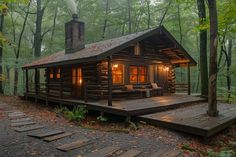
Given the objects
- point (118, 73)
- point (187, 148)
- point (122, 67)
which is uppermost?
point (122, 67)

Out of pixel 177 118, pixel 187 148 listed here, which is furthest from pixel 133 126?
pixel 187 148

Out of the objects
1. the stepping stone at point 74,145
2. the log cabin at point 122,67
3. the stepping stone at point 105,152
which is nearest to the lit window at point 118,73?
the log cabin at point 122,67

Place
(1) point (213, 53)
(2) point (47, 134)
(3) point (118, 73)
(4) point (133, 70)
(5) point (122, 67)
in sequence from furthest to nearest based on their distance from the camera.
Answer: (4) point (133, 70) → (5) point (122, 67) → (3) point (118, 73) → (1) point (213, 53) → (2) point (47, 134)

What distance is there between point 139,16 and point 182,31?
5743mm

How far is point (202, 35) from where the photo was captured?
1260cm

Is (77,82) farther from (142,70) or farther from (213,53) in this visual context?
(213,53)

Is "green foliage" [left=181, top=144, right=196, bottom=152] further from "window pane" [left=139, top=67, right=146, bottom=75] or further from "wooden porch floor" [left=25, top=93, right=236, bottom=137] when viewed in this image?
"window pane" [left=139, top=67, right=146, bottom=75]

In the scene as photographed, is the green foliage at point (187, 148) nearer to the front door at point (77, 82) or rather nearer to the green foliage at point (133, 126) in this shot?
the green foliage at point (133, 126)

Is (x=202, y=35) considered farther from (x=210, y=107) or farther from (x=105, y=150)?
(x=105, y=150)

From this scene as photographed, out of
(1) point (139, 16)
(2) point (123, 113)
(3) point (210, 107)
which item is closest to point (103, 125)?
(2) point (123, 113)

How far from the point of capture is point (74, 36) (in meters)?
14.1

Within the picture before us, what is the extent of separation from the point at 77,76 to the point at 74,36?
133 inches

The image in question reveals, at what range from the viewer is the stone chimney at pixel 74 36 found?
1400cm

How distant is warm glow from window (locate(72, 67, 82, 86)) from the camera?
490 inches
